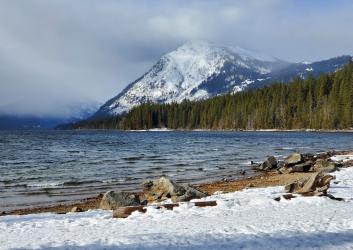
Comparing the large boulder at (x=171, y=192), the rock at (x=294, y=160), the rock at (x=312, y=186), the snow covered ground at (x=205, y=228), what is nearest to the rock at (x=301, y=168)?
the rock at (x=294, y=160)

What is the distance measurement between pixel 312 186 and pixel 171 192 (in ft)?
22.6

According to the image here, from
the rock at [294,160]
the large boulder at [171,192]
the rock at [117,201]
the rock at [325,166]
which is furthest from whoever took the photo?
the rock at [294,160]

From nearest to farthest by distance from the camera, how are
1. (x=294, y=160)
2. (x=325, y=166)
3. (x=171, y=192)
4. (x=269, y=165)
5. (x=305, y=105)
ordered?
1. (x=171, y=192)
2. (x=325, y=166)
3. (x=294, y=160)
4. (x=269, y=165)
5. (x=305, y=105)

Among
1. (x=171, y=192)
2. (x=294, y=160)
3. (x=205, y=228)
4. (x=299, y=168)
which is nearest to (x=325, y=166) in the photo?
(x=299, y=168)

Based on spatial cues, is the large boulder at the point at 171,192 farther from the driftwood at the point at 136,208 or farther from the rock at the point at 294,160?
the rock at the point at 294,160

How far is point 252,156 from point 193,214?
140ft

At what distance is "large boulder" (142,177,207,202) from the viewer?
22297 millimetres

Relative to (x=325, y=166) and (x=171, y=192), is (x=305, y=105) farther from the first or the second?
(x=171, y=192)

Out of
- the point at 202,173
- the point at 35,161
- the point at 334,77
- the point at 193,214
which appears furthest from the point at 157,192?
the point at 334,77

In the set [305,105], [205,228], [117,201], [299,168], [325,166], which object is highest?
[305,105]

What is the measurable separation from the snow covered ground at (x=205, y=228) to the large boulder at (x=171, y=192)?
2.32 m

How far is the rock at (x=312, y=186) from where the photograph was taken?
68.8 feet

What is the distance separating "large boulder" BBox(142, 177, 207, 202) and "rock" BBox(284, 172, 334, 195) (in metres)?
4.29

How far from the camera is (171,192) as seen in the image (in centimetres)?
2372
